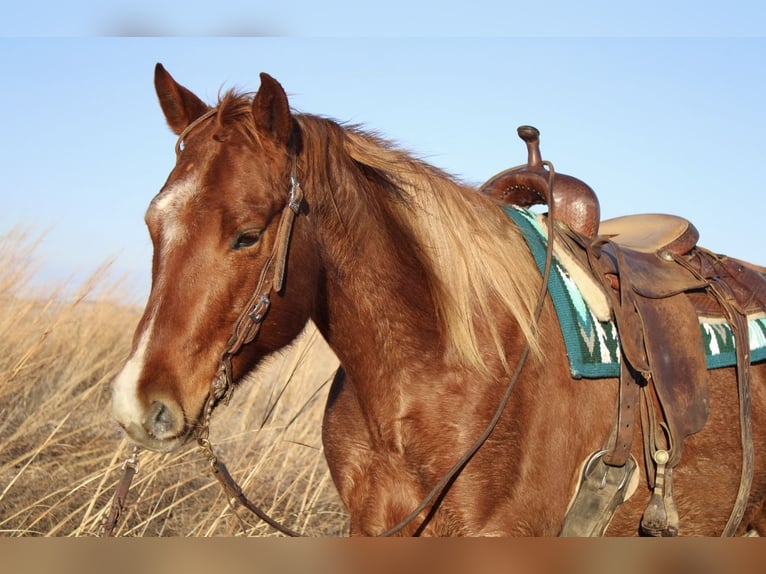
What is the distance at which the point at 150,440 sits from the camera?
2.11 meters

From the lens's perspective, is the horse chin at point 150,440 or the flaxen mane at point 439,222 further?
the flaxen mane at point 439,222

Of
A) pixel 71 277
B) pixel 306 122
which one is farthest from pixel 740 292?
pixel 71 277

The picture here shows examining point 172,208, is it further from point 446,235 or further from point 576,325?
point 576,325

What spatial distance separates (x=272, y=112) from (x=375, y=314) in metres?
0.74

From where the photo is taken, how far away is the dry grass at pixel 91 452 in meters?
4.17

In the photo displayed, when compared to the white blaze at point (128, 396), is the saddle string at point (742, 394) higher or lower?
lower

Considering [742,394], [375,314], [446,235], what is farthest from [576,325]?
[742,394]

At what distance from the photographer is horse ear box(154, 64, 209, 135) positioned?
2604 mm

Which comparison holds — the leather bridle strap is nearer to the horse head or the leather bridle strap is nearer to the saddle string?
the horse head

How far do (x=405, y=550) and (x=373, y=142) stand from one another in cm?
144

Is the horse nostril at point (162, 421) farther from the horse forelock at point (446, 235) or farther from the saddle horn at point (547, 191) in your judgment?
the saddle horn at point (547, 191)

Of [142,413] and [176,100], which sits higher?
[176,100]

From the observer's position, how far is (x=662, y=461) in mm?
2725

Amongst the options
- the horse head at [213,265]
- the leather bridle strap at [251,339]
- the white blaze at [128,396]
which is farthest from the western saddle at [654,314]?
the white blaze at [128,396]
